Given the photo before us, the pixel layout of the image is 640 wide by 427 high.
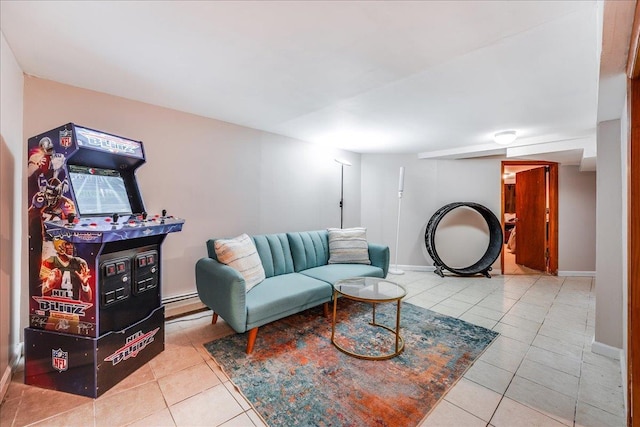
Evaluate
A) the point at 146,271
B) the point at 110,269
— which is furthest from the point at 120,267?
the point at 146,271

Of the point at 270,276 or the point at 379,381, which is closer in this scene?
the point at 379,381

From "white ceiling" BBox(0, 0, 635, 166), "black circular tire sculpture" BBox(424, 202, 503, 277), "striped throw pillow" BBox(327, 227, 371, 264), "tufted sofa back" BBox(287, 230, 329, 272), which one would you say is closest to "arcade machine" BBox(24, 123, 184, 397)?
"white ceiling" BBox(0, 0, 635, 166)

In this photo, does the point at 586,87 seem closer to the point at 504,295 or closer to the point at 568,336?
the point at 568,336

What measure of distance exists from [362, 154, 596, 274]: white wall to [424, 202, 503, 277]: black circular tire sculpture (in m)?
0.26

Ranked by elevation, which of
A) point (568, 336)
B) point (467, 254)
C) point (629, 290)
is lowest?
point (568, 336)

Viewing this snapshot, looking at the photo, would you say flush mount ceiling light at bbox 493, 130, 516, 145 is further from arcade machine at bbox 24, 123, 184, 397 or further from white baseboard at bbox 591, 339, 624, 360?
arcade machine at bbox 24, 123, 184, 397

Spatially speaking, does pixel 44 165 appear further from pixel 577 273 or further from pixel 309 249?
pixel 577 273

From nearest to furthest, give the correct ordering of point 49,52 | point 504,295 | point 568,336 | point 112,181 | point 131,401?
point 131,401, point 49,52, point 112,181, point 568,336, point 504,295

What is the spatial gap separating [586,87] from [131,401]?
392 centimetres

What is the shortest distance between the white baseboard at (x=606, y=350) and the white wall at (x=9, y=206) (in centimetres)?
424

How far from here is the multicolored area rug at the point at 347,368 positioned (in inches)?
60.7

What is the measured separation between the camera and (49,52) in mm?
1715

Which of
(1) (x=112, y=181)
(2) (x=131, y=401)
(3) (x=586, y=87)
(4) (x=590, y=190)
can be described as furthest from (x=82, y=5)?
(4) (x=590, y=190)

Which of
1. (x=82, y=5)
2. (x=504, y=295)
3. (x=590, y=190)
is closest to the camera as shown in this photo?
(x=82, y=5)
